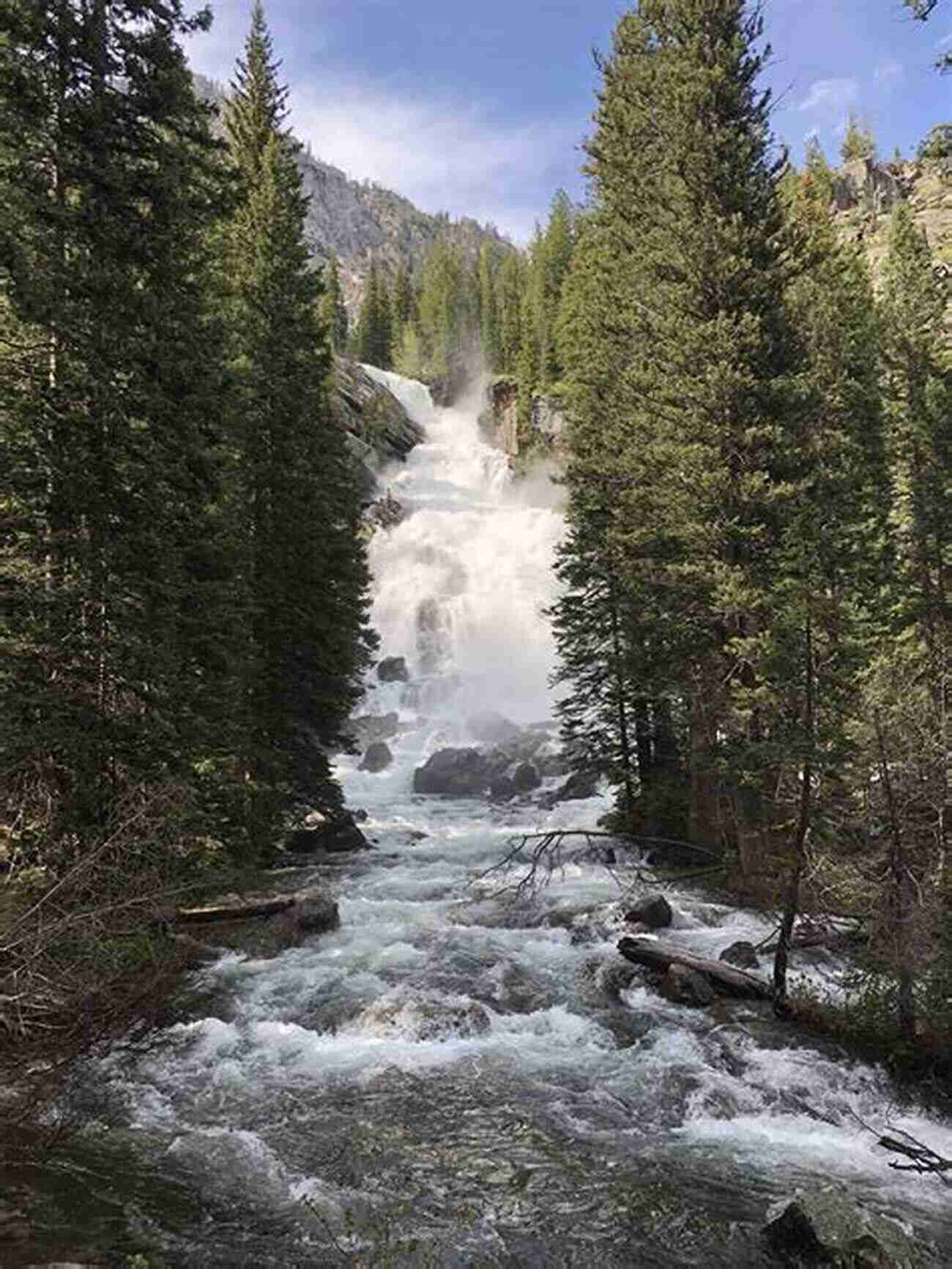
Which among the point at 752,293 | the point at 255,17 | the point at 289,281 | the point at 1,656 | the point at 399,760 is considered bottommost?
the point at 399,760

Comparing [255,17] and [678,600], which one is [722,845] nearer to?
[678,600]

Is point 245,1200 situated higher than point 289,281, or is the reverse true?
point 289,281

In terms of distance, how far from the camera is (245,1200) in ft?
26.3

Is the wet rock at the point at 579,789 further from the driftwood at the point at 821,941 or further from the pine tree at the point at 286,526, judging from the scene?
the driftwood at the point at 821,941

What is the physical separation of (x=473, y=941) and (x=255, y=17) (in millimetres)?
33679

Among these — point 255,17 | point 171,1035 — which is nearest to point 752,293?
point 171,1035

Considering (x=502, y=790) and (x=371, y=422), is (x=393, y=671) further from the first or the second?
(x=371, y=422)

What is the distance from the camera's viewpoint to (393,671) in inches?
2103

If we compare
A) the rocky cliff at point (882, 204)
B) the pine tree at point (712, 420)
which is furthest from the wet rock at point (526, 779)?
the rocky cliff at point (882, 204)

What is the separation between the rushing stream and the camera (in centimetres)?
769

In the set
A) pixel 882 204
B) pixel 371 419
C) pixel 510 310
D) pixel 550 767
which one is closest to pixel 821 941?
pixel 550 767

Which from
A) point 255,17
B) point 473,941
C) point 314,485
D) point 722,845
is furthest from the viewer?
point 255,17

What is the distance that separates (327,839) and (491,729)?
2278cm

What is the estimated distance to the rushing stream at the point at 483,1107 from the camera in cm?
769
